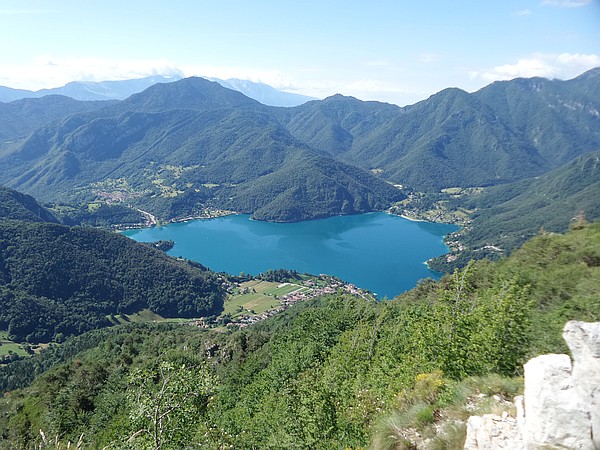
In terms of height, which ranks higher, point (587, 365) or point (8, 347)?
point (587, 365)

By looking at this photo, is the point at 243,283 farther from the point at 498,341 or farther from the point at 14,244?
the point at 498,341

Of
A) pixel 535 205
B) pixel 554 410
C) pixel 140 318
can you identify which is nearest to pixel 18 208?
pixel 140 318

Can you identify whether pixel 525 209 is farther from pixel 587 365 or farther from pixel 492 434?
pixel 492 434

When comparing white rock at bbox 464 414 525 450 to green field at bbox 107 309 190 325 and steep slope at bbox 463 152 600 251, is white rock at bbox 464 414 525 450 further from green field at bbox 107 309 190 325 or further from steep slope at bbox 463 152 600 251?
steep slope at bbox 463 152 600 251

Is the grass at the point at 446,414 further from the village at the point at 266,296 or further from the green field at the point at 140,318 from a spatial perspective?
the green field at the point at 140,318

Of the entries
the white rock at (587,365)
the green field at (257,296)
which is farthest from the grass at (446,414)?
the green field at (257,296)

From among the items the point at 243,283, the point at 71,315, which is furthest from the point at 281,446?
the point at 243,283

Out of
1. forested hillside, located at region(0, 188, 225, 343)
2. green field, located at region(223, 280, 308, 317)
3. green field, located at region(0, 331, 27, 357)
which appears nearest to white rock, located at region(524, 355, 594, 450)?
green field, located at region(0, 331, 27, 357)
